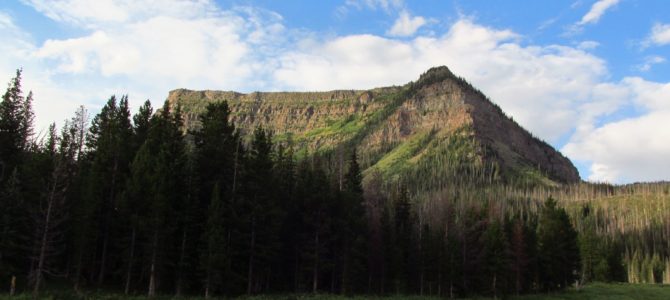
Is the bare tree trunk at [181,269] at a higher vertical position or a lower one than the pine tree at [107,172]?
lower

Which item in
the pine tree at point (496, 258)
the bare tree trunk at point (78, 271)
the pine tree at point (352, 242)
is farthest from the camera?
the pine tree at point (496, 258)

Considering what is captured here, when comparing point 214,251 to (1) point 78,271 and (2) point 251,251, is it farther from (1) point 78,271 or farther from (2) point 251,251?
(1) point 78,271

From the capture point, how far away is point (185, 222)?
4672 centimetres

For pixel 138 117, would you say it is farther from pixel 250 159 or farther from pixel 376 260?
pixel 376 260

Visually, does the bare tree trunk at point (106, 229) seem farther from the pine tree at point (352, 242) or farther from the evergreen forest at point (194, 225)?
the pine tree at point (352, 242)

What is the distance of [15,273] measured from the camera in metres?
41.3

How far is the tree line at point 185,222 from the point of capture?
143 ft

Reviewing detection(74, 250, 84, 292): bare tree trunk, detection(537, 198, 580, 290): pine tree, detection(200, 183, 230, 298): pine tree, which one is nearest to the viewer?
detection(74, 250, 84, 292): bare tree trunk

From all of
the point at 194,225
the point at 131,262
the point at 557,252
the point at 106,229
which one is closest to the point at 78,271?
the point at 131,262

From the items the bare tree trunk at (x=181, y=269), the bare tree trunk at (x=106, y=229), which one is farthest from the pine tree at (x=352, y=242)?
the bare tree trunk at (x=106, y=229)

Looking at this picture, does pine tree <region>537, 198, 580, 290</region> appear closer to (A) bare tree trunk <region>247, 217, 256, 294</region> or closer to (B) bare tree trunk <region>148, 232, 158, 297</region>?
(A) bare tree trunk <region>247, 217, 256, 294</region>

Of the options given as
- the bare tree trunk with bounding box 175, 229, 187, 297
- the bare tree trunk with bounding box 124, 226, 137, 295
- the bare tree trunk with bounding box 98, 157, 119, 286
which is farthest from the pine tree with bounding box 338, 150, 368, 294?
the bare tree trunk with bounding box 98, 157, 119, 286

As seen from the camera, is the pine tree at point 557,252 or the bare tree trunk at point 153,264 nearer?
the bare tree trunk at point 153,264

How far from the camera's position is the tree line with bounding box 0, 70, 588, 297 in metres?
43.5
